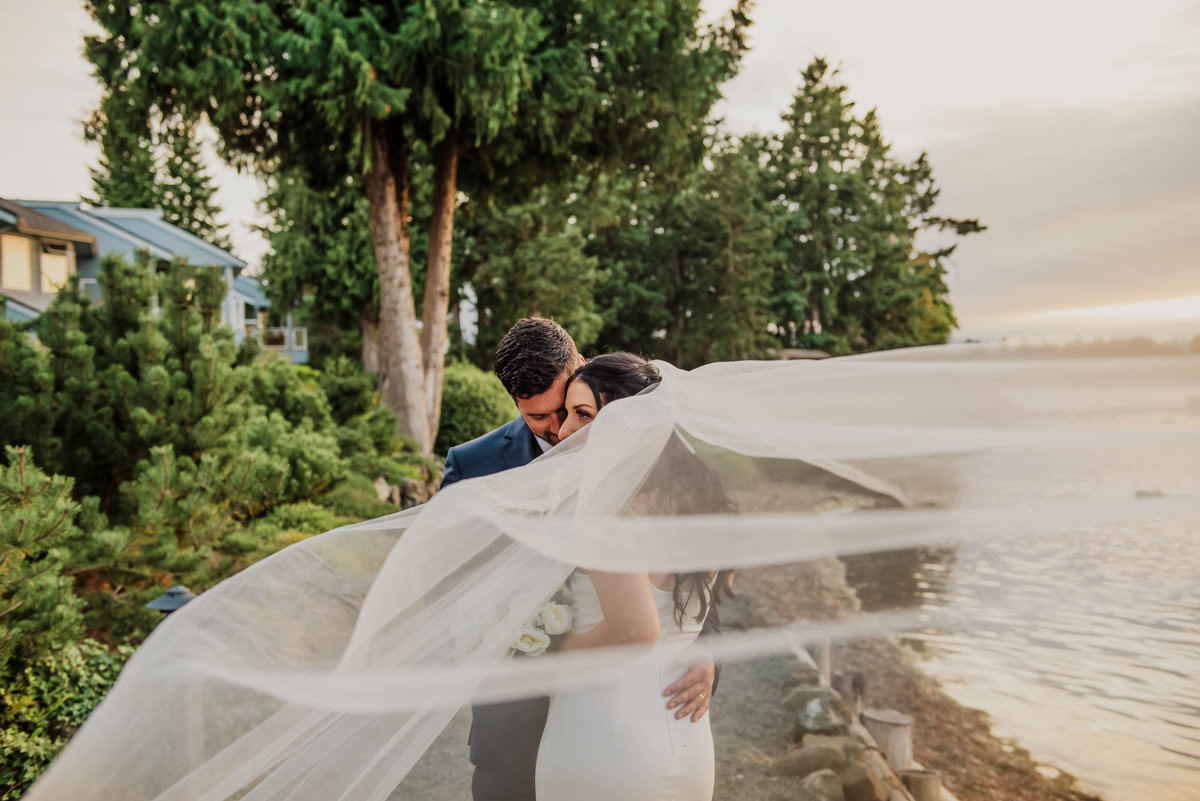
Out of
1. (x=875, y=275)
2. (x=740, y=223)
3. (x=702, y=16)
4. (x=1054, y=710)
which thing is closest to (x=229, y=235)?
(x=740, y=223)

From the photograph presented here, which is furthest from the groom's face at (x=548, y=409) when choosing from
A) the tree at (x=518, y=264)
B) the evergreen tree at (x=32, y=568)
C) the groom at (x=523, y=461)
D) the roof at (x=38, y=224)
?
the roof at (x=38, y=224)

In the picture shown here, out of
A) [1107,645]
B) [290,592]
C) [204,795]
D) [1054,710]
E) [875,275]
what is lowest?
[1054,710]

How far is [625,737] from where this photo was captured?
2000 mm

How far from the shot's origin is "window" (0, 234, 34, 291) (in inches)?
957

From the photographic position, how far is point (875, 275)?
147ft

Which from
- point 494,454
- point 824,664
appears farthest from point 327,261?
point 494,454

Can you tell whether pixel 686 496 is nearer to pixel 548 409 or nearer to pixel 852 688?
pixel 548 409

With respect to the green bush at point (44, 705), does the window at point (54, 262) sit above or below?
above

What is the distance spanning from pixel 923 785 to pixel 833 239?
42025mm

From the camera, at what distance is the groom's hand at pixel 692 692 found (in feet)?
6.69

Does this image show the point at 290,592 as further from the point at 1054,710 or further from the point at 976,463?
the point at 1054,710

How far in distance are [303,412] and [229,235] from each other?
61.5m

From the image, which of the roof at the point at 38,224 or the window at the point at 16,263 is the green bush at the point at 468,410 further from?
the roof at the point at 38,224

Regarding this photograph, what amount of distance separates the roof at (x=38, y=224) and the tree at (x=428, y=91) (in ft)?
55.1
